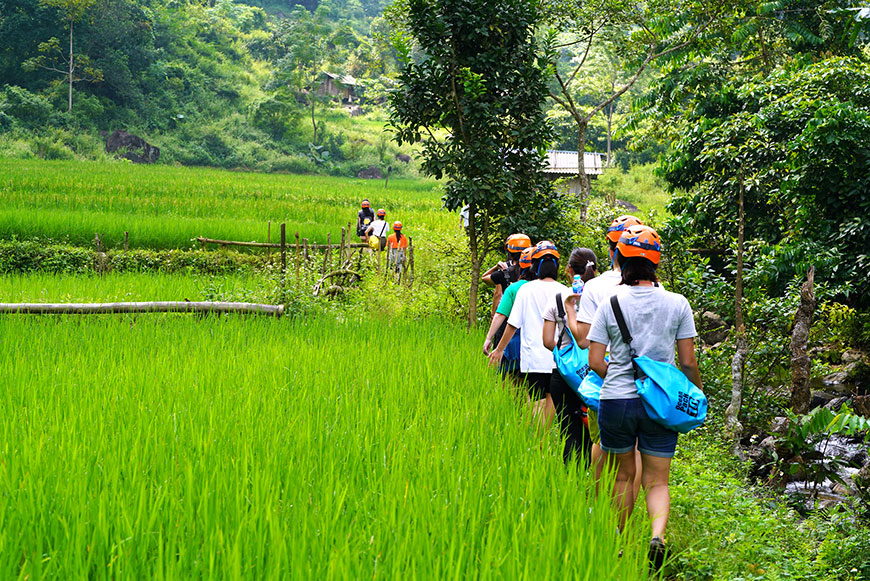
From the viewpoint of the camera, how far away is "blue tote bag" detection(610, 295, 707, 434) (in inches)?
135

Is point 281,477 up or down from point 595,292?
down

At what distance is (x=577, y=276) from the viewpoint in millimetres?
4660

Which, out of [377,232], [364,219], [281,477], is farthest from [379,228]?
[281,477]

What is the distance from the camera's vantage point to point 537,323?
16.3ft

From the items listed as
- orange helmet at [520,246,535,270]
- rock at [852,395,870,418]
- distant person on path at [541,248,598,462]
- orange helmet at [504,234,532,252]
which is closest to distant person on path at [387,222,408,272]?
rock at [852,395,870,418]

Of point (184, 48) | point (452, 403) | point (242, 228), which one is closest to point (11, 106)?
point (184, 48)

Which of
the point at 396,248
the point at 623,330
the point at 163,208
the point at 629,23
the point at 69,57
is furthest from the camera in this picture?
the point at 69,57

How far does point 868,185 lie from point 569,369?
21.3 ft

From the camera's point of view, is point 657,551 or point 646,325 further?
point 646,325

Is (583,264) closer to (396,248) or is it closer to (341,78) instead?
(396,248)

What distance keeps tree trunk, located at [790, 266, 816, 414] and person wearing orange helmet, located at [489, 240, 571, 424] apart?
2429mm

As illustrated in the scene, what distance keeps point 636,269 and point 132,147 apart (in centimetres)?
→ 4436

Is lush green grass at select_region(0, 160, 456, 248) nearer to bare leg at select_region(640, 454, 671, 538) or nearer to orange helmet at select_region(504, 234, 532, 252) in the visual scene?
orange helmet at select_region(504, 234, 532, 252)

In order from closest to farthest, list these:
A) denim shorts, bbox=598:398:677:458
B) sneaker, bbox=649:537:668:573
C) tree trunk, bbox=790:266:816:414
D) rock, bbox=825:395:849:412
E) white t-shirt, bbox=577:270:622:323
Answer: sneaker, bbox=649:537:668:573 → denim shorts, bbox=598:398:677:458 → white t-shirt, bbox=577:270:622:323 → tree trunk, bbox=790:266:816:414 → rock, bbox=825:395:849:412
